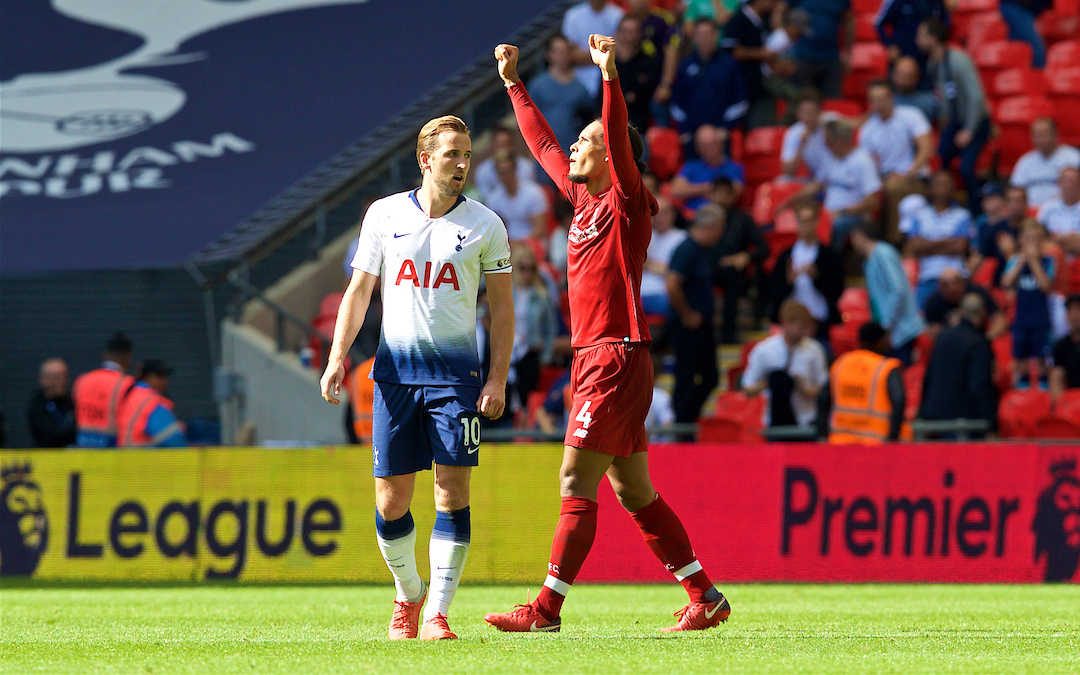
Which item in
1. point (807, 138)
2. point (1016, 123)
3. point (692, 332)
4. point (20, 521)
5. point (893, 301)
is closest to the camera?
point (20, 521)

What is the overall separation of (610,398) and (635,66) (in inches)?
429

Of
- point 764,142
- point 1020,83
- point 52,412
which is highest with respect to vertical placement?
point 1020,83

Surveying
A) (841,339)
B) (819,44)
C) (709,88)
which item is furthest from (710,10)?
(841,339)

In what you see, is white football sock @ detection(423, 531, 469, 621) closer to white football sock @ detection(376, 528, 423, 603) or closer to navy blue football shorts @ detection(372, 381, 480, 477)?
white football sock @ detection(376, 528, 423, 603)

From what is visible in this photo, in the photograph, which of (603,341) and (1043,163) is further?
(1043,163)

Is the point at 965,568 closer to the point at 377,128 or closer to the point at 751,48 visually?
the point at 751,48

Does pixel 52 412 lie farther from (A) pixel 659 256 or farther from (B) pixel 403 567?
(B) pixel 403 567

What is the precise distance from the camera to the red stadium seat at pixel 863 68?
61.3ft

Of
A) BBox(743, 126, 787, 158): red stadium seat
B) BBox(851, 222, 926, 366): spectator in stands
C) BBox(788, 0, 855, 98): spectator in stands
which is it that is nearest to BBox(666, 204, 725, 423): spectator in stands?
BBox(851, 222, 926, 366): spectator in stands

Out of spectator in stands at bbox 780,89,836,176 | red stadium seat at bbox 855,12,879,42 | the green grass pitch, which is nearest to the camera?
the green grass pitch

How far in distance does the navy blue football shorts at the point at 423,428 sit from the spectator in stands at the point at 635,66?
34.9ft

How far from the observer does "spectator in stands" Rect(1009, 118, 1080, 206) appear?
15836 mm

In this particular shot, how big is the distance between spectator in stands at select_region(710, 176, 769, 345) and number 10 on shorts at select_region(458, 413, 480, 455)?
8.73m

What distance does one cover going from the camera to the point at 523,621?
6246 millimetres
